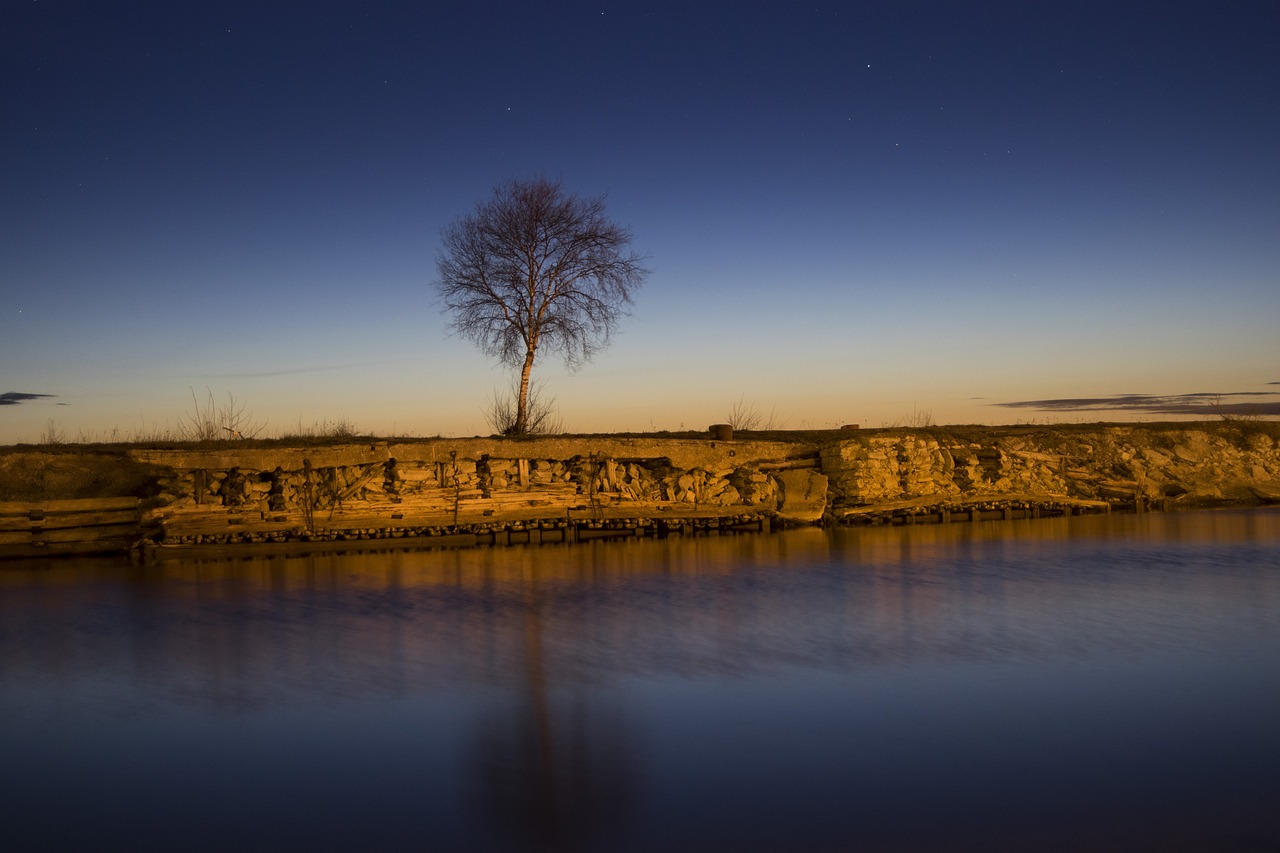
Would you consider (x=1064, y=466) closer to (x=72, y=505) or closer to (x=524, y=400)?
(x=524, y=400)

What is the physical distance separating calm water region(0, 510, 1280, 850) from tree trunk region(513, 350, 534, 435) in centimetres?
894

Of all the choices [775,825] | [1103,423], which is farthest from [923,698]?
[1103,423]

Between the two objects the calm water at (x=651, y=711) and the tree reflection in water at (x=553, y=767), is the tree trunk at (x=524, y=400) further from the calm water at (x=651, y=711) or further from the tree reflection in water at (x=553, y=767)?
the tree reflection in water at (x=553, y=767)

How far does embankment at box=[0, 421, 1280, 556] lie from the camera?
55.8ft

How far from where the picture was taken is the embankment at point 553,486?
1702 cm

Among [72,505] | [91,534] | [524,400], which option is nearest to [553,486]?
[524,400]

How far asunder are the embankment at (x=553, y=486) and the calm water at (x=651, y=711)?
3.68 m

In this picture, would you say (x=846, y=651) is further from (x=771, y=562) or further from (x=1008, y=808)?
(x=771, y=562)

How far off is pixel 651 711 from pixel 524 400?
53.2ft

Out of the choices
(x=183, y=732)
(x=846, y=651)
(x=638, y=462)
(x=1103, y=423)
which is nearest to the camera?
(x=183, y=732)

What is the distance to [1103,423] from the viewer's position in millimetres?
24609

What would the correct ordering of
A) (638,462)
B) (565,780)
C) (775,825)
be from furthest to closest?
(638,462) < (565,780) < (775,825)

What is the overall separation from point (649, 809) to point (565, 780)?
622 millimetres

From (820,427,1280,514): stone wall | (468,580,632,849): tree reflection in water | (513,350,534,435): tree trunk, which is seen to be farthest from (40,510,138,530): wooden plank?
(820,427,1280,514): stone wall
